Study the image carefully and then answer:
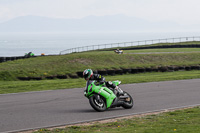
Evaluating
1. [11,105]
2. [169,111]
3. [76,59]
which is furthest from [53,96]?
[76,59]

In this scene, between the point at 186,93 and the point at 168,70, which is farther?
the point at 168,70

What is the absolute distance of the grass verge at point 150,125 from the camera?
7.76 metres

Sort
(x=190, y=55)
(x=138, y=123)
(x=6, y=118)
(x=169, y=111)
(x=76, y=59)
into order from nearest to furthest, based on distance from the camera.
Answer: (x=138, y=123) < (x=6, y=118) < (x=169, y=111) < (x=76, y=59) < (x=190, y=55)

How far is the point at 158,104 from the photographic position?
40.9ft

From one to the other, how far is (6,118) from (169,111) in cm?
473

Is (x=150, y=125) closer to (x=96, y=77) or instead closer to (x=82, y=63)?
(x=96, y=77)

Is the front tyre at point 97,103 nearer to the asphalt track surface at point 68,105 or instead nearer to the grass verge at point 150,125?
the asphalt track surface at point 68,105

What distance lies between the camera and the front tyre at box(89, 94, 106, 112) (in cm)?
1076

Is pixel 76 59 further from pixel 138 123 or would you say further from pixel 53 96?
pixel 138 123

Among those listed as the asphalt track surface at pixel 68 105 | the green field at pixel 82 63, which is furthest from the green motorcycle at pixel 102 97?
the green field at pixel 82 63

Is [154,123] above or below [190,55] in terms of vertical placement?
below

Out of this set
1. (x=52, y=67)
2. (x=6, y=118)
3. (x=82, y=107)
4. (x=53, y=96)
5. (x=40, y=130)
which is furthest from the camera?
(x=52, y=67)

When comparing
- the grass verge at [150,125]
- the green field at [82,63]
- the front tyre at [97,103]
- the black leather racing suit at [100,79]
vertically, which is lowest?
the grass verge at [150,125]

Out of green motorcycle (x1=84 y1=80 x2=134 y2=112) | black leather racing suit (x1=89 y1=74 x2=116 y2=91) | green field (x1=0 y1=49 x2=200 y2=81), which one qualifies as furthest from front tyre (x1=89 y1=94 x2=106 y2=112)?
green field (x1=0 y1=49 x2=200 y2=81)
